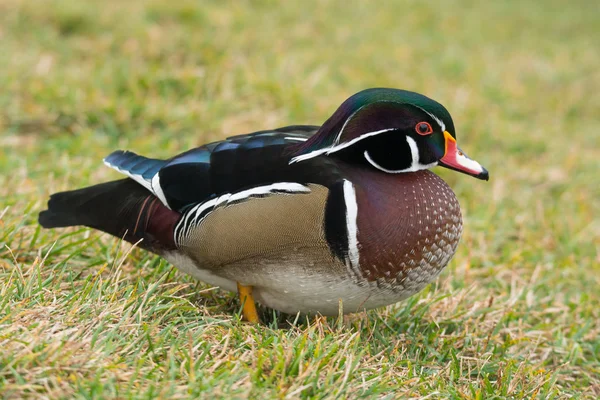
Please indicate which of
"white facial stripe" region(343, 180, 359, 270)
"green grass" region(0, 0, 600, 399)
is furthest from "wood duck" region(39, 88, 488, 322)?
"green grass" region(0, 0, 600, 399)

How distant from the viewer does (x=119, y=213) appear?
2.84 m

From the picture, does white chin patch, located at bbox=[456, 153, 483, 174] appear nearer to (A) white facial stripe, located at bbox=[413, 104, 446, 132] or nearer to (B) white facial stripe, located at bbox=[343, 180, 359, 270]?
(A) white facial stripe, located at bbox=[413, 104, 446, 132]

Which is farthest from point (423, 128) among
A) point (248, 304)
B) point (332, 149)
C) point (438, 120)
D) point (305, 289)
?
point (248, 304)

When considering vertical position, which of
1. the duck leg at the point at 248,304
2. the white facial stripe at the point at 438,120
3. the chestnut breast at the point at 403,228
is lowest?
the duck leg at the point at 248,304

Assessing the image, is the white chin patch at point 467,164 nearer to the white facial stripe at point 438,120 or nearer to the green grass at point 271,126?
the white facial stripe at point 438,120

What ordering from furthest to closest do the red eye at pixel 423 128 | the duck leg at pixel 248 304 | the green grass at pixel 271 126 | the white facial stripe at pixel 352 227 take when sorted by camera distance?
the duck leg at pixel 248 304 < the red eye at pixel 423 128 < the white facial stripe at pixel 352 227 < the green grass at pixel 271 126

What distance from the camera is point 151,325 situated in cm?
238

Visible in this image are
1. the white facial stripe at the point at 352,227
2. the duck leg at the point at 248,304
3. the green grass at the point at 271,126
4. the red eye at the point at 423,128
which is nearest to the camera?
the green grass at the point at 271,126

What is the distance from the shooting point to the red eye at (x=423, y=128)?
2.56 meters

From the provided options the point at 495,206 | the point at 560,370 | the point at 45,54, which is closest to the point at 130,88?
the point at 45,54

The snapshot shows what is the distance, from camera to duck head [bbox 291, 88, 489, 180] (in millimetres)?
2545

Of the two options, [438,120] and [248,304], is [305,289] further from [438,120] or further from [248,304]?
[438,120]

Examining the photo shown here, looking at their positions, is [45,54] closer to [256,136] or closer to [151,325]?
[256,136]

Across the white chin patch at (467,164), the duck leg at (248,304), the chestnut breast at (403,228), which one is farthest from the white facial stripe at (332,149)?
the duck leg at (248,304)
